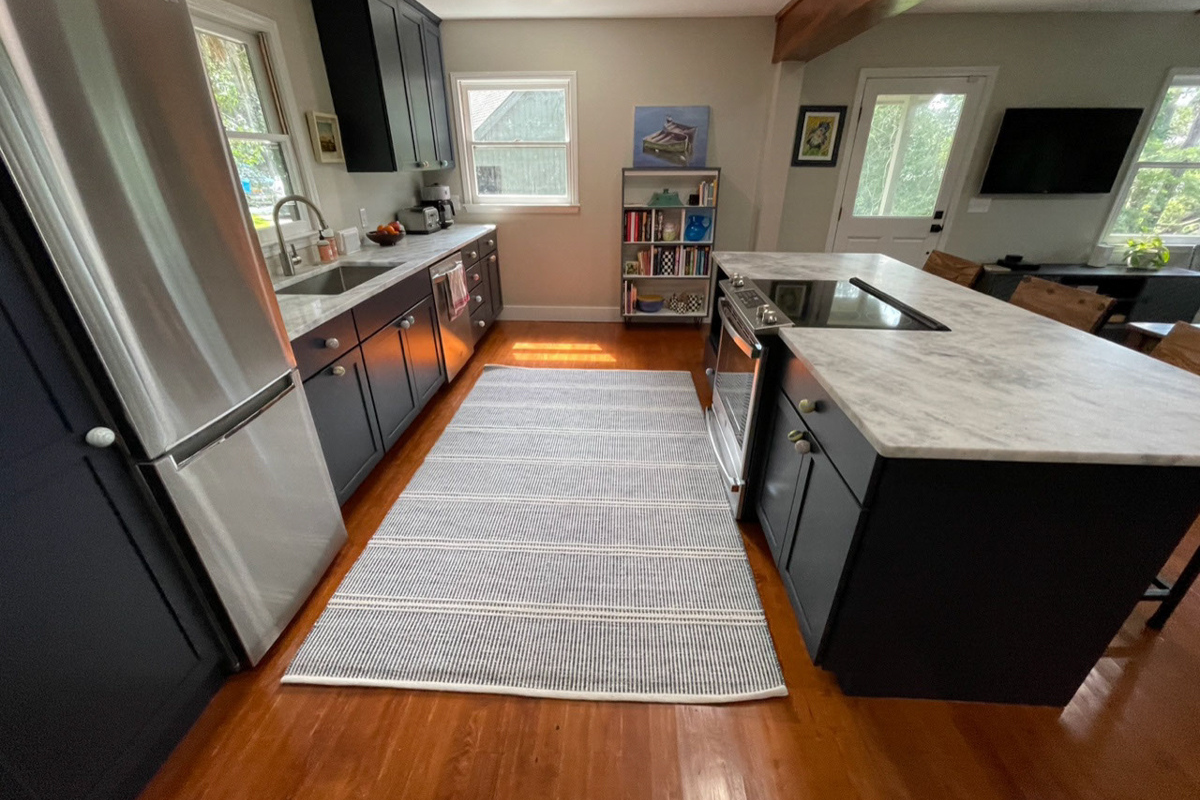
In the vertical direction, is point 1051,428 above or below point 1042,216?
below

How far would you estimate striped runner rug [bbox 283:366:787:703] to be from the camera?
143cm

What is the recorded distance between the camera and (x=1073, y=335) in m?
1.53

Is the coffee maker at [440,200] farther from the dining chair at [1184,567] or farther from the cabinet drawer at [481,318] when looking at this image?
the dining chair at [1184,567]

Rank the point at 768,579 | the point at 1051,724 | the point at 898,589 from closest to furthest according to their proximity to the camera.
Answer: the point at 898,589 → the point at 1051,724 → the point at 768,579

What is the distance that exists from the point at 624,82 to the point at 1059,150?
3.54m

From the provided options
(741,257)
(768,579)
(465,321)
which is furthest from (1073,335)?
(465,321)

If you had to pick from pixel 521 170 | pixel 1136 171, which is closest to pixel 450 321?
pixel 521 170

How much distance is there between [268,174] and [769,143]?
3486 millimetres

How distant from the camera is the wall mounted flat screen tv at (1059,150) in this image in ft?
12.1

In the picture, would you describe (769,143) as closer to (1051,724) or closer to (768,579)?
(768,579)

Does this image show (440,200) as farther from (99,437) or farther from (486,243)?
(99,437)

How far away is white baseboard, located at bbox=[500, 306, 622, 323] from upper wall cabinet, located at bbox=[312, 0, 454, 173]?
151 centimetres

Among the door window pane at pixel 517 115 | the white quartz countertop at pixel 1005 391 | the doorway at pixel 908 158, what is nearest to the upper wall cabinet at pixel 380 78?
the door window pane at pixel 517 115

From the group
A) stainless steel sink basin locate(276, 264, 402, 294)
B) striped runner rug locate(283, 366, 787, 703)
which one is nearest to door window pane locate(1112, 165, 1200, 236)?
striped runner rug locate(283, 366, 787, 703)
